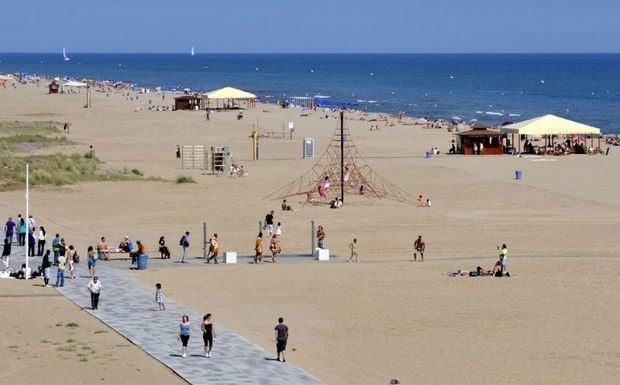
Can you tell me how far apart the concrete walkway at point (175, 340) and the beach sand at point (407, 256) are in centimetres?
50

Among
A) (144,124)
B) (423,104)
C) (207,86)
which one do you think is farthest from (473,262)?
(207,86)

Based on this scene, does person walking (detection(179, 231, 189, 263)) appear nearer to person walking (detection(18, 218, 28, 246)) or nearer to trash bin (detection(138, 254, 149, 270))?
trash bin (detection(138, 254, 149, 270))

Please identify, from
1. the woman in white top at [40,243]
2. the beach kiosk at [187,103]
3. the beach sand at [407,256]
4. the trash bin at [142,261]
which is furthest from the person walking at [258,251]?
the beach kiosk at [187,103]

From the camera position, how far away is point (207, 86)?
130625mm

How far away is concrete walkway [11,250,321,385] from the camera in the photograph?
15859 millimetres

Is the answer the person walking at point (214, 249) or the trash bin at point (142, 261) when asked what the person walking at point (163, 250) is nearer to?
the person walking at point (214, 249)

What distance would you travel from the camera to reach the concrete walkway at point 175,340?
1586cm

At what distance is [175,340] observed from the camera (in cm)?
1777

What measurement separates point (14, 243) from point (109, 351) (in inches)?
418

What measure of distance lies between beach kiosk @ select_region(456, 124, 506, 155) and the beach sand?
2.16 metres

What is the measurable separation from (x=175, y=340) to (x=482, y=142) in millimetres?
33726

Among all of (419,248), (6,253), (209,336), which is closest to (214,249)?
(6,253)

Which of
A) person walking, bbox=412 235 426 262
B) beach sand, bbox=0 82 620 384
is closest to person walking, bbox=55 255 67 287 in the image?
beach sand, bbox=0 82 620 384

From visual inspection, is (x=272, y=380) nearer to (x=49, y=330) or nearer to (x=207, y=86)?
(x=49, y=330)
